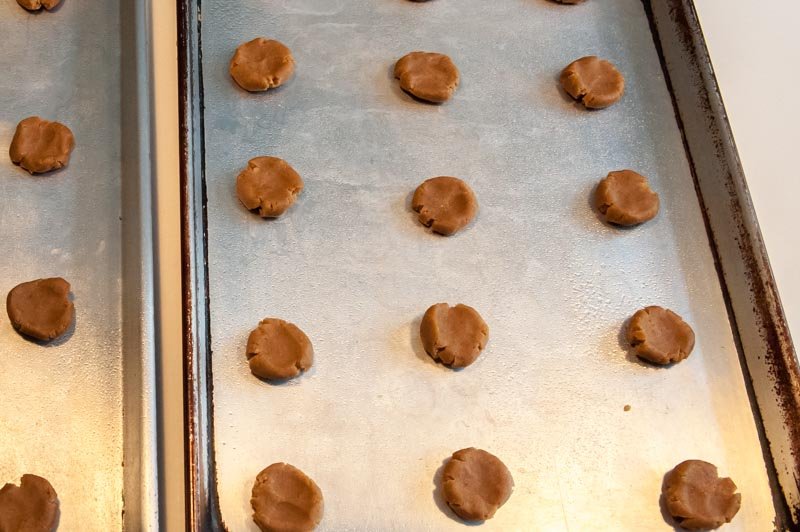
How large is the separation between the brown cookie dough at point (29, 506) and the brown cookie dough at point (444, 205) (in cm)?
88

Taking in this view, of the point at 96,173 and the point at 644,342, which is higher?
the point at 96,173

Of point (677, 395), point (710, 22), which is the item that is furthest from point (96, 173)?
point (710, 22)

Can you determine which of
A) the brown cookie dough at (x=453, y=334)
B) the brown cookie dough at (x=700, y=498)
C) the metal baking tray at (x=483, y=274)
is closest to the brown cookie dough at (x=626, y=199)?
the metal baking tray at (x=483, y=274)

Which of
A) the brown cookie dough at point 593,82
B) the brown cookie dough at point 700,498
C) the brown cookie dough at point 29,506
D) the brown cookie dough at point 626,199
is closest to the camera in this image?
the brown cookie dough at point 29,506

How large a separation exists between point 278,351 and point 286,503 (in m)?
0.28

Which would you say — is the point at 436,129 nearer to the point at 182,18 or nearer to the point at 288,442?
the point at 182,18

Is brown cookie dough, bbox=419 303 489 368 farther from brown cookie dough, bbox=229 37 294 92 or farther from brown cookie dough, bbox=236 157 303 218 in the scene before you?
brown cookie dough, bbox=229 37 294 92

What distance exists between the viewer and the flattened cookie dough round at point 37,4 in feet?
5.78

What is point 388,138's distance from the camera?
5.73 feet

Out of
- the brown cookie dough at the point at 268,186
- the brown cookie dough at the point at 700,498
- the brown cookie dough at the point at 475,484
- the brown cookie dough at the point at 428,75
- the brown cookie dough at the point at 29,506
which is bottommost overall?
the brown cookie dough at the point at 700,498

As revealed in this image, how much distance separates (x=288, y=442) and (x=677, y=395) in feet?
2.57

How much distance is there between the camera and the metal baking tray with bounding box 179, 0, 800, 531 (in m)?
1.44

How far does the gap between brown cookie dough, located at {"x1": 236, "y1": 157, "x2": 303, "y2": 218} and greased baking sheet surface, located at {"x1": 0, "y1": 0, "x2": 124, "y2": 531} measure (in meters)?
0.27

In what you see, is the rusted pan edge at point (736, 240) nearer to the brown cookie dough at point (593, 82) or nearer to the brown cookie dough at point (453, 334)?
the brown cookie dough at point (593, 82)
